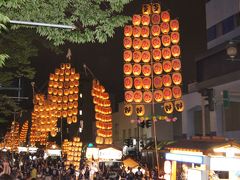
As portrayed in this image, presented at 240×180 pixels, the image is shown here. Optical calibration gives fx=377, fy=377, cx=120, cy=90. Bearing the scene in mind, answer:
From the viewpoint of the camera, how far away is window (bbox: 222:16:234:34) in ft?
110

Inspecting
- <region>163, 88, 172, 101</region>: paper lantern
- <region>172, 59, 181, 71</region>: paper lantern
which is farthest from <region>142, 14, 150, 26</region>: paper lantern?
<region>163, 88, 172, 101</region>: paper lantern

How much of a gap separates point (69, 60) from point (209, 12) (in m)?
20.4

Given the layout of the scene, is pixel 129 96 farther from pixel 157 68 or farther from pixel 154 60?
pixel 154 60

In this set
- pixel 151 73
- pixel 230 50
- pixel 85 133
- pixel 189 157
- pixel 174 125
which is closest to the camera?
pixel 230 50

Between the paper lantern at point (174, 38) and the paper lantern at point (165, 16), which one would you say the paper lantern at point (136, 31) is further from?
the paper lantern at point (174, 38)

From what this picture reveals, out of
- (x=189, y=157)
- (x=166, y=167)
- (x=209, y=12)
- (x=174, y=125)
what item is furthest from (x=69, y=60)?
(x=189, y=157)

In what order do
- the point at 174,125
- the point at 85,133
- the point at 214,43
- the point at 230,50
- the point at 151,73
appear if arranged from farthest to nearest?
the point at 85,133 → the point at 174,125 → the point at 214,43 → the point at 151,73 → the point at 230,50

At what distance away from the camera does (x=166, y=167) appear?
2089cm

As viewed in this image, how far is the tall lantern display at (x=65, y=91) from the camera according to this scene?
148ft

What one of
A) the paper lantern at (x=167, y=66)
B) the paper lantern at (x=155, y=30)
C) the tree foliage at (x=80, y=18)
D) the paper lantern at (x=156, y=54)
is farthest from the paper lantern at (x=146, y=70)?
the tree foliage at (x=80, y=18)

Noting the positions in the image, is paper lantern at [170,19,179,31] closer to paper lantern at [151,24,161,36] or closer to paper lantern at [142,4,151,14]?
paper lantern at [151,24,161,36]

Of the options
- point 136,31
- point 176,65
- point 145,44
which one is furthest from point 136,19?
point 176,65

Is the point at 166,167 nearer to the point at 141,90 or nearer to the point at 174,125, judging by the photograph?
the point at 141,90

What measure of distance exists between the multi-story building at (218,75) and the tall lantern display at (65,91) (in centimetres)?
1367
